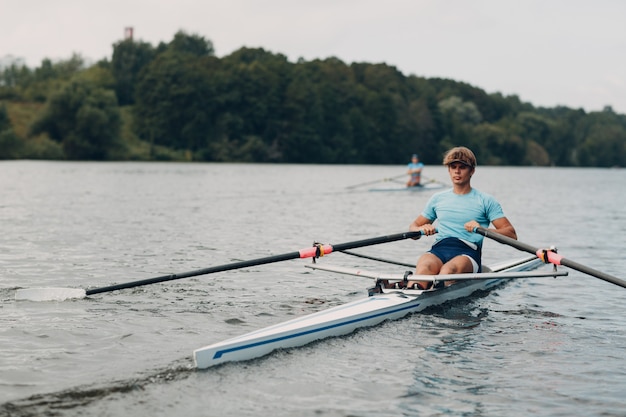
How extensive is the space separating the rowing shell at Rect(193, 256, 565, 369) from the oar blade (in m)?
3.46

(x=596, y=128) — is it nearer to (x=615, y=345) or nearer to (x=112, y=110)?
(x=112, y=110)

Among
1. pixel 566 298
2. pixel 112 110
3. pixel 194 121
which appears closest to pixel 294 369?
pixel 566 298

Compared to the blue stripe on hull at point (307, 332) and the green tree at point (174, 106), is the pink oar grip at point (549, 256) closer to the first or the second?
the blue stripe on hull at point (307, 332)

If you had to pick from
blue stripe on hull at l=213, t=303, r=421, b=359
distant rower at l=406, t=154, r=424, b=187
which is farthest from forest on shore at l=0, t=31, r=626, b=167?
blue stripe on hull at l=213, t=303, r=421, b=359

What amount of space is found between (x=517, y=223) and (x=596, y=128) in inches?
5897

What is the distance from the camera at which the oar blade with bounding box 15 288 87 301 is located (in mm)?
10289

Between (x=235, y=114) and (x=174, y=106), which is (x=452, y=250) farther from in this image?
(x=235, y=114)

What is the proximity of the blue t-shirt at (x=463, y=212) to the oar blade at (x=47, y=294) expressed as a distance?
4.65 meters

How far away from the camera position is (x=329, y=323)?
855cm

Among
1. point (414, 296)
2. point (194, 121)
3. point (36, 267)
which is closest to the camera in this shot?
point (414, 296)

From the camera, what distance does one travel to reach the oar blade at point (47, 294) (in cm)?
1029

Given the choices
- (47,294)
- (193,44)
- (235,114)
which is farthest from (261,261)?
(193,44)

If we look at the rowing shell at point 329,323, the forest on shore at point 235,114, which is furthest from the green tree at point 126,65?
the rowing shell at point 329,323

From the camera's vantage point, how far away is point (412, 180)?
38312 mm
